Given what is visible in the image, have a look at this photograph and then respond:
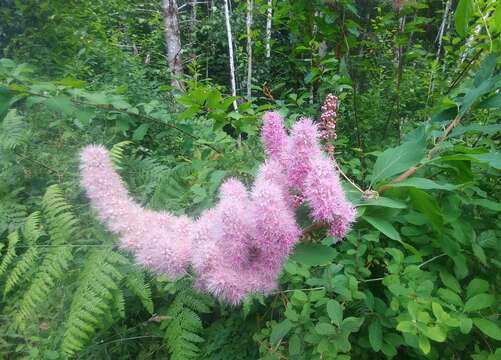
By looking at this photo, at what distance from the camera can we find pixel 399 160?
66cm

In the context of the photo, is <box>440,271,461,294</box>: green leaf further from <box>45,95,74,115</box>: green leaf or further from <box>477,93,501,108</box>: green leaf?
<box>45,95,74,115</box>: green leaf

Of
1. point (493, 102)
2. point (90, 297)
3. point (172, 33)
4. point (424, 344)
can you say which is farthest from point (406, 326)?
point (172, 33)

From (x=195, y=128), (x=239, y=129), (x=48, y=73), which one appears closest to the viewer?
(x=239, y=129)

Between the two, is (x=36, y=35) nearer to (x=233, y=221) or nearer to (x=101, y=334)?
(x=101, y=334)

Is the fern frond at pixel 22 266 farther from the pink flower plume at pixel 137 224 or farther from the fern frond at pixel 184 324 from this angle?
the pink flower plume at pixel 137 224

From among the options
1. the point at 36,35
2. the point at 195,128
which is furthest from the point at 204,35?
the point at 195,128

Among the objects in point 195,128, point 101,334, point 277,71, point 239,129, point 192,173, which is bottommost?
point 277,71

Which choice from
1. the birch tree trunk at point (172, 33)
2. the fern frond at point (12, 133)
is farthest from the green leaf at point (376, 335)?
the birch tree trunk at point (172, 33)

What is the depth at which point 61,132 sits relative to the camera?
2.17 metres

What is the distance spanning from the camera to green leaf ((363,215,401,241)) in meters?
0.57

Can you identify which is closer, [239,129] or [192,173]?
[239,129]

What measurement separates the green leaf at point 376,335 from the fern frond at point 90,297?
805 millimetres

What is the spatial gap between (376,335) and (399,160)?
1.62ft

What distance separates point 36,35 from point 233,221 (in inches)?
130
